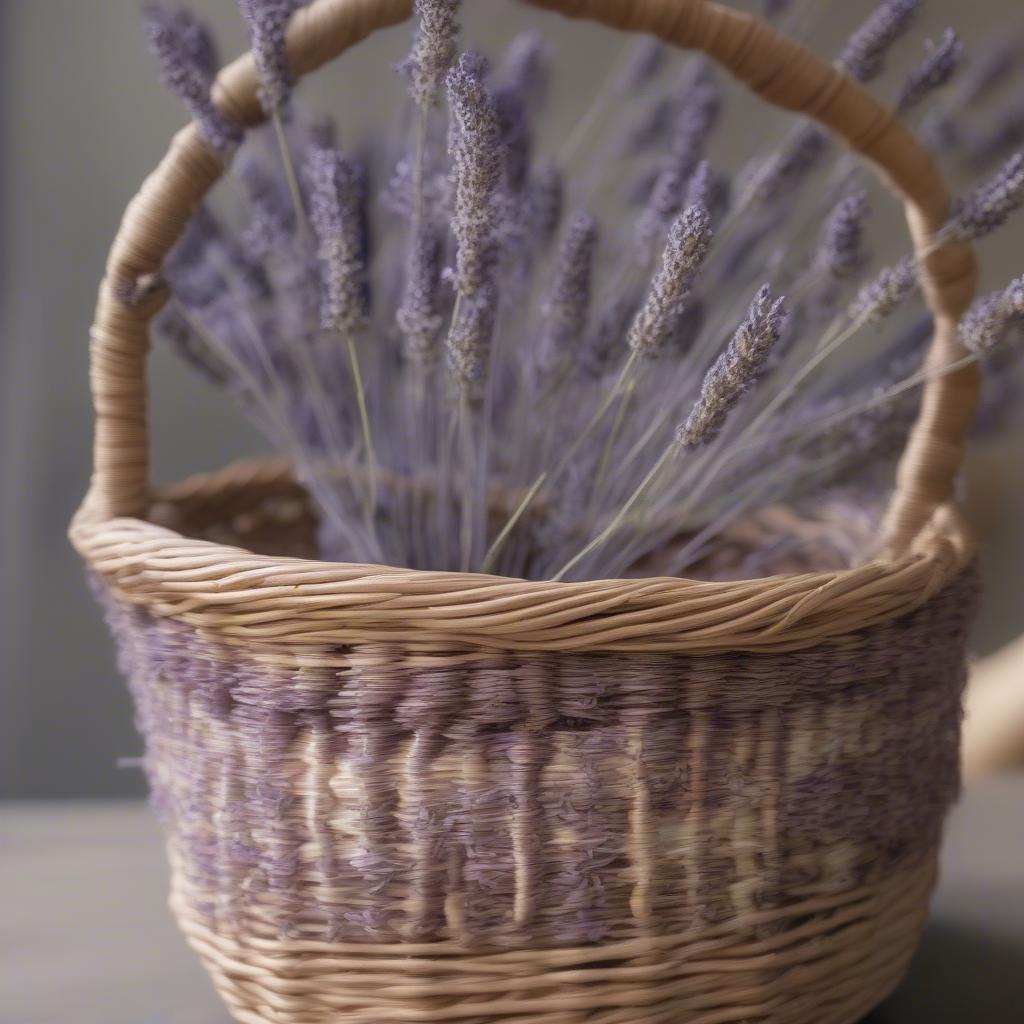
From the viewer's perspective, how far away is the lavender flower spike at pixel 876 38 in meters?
0.57

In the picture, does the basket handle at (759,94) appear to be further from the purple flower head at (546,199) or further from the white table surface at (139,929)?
the white table surface at (139,929)

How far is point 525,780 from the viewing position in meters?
0.46

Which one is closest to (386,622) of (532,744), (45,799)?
(532,744)

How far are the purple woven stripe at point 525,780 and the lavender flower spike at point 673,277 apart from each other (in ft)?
0.42

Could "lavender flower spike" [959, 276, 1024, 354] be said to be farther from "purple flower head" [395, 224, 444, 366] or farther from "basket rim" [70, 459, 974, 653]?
"purple flower head" [395, 224, 444, 366]

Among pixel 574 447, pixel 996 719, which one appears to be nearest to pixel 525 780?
pixel 574 447

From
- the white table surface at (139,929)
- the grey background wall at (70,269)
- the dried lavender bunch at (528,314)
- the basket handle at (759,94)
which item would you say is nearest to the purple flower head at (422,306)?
the dried lavender bunch at (528,314)

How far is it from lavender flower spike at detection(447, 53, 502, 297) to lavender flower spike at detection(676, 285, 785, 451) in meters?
0.11

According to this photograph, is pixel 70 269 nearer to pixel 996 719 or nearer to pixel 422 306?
pixel 422 306

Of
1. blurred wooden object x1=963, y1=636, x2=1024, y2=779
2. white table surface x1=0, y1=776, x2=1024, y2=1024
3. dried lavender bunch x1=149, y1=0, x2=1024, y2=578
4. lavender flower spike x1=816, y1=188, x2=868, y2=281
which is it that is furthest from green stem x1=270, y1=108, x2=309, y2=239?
blurred wooden object x1=963, y1=636, x2=1024, y2=779

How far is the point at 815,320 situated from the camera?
2.37ft

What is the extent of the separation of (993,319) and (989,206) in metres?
0.07

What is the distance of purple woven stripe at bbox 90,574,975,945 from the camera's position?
0.45 meters

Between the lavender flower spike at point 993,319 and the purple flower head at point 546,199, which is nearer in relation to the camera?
the lavender flower spike at point 993,319
